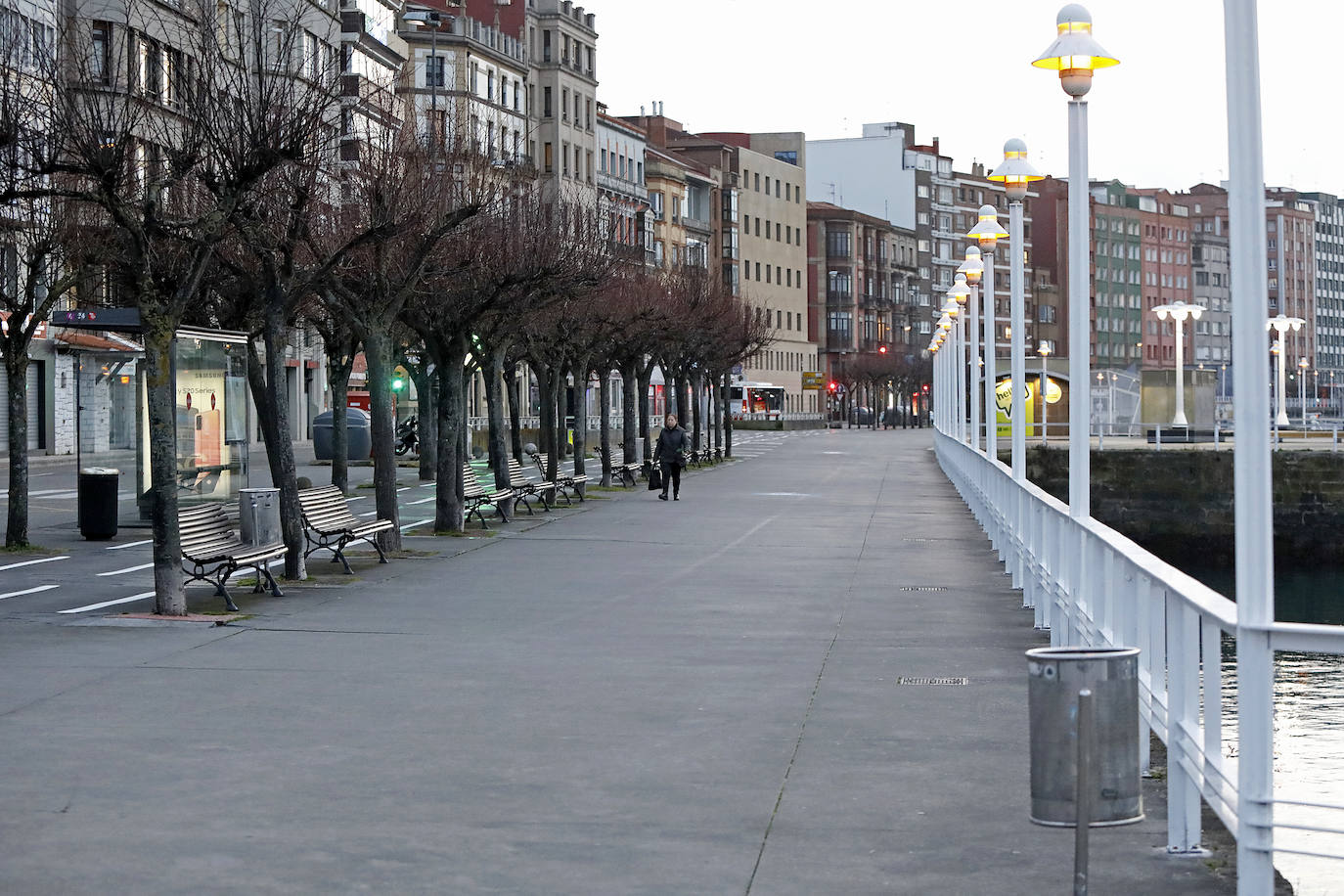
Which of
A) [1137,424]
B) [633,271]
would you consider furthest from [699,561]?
[1137,424]

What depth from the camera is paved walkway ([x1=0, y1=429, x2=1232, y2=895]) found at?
26.1 feet

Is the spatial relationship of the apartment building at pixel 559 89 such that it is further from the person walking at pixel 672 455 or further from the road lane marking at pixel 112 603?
the road lane marking at pixel 112 603

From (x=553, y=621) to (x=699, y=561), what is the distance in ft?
24.3

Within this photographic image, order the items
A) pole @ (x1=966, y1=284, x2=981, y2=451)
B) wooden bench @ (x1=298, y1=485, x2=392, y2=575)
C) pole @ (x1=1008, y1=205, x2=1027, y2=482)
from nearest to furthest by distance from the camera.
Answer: pole @ (x1=1008, y1=205, x2=1027, y2=482) → wooden bench @ (x1=298, y1=485, x2=392, y2=575) → pole @ (x1=966, y1=284, x2=981, y2=451)

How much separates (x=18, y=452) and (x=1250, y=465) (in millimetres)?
21408

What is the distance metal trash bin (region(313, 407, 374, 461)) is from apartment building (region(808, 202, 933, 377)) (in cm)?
11887

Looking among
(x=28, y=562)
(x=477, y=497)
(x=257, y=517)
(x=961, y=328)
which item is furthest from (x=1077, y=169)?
(x=961, y=328)

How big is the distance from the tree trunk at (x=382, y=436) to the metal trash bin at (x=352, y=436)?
29.2 m

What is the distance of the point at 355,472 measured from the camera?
51.6 metres

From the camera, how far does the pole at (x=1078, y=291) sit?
14.2m

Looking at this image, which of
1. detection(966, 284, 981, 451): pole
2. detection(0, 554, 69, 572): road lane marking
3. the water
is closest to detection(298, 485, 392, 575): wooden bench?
detection(0, 554, 69, 572): road lane marking

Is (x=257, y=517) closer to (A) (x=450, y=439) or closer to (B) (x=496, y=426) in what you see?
(A) (x=450, y=439)

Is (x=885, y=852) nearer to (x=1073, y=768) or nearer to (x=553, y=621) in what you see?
(x=1073, y=768)

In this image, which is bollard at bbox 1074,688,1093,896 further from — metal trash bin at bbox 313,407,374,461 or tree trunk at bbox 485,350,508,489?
metal trash bin at bbox 313,407,374,461
